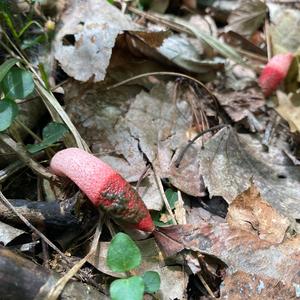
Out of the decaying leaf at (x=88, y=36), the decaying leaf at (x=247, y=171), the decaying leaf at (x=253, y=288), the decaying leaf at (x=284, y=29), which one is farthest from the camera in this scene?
the decaying leaf at (x=284, y=29)

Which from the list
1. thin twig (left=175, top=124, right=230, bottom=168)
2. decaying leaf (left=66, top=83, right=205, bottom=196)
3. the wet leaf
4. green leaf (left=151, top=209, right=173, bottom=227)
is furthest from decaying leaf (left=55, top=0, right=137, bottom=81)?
green leaf (left=151, top=209, right=173, bottom=227)

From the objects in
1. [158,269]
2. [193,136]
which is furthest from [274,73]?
[158,269]

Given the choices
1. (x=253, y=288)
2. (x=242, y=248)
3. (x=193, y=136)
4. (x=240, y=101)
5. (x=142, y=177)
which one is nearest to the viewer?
(x=253, y=288)

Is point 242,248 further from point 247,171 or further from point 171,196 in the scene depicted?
point 247,171

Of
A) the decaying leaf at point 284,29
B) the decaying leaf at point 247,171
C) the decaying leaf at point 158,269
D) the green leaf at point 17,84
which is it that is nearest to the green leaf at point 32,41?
the green leaf at point 17,84

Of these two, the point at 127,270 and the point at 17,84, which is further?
the point at 17,84

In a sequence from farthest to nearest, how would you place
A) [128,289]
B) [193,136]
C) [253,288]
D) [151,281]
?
[193,136]
[253,288]
[151,281]
[128,289]

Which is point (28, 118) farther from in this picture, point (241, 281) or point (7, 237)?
point (241, 281)

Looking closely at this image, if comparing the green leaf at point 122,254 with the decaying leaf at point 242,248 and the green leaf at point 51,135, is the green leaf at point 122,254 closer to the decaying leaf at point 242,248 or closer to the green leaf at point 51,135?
the decaying leaf at point 242,248
